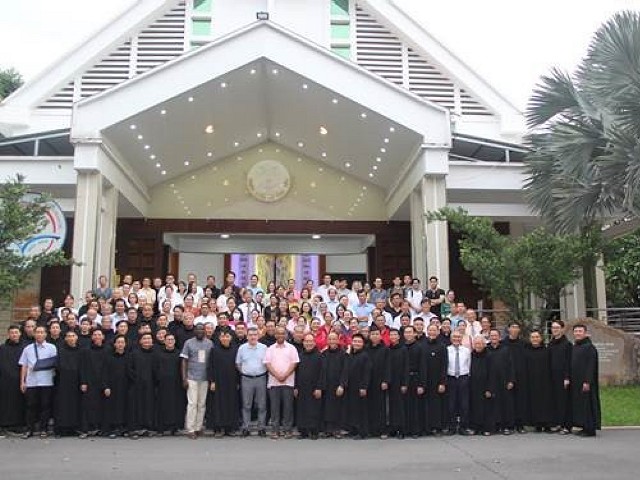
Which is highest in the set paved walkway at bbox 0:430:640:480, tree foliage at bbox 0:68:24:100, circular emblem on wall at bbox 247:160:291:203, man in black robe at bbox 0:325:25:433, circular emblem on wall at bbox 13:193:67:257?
tree foliage at bbox 0:68:24:100

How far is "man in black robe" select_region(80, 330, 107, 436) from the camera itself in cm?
1074

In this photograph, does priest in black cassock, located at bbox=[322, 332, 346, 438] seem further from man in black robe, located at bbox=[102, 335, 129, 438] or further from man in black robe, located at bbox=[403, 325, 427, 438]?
man in black robe, located at bbox=[102, 335, 129, 438]

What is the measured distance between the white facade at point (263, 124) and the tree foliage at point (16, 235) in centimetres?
316

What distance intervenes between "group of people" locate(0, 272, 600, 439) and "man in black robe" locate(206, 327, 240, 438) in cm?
2

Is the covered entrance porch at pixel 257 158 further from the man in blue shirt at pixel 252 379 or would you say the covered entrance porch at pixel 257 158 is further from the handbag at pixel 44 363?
the man in blue shirt at pixel 252 379

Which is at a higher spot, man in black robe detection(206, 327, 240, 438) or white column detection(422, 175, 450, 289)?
white column detection(422, 175, 450, 289)

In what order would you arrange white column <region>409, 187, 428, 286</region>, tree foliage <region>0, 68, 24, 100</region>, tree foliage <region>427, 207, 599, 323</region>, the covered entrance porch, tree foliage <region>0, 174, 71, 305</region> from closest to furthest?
tree foliage <region>0, 174, 71, 305</region>, tree foliage <region>427, 207, 599, 323</region>, the covered entrance porch, white column <region>409, 187, 428, 286</region>, tree foliage <region>0, 68, 24, 100</region>

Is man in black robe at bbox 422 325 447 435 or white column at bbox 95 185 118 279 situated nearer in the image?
man in black robe at bbox 422 325 447 435

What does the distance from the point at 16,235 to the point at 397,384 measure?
7.24 m

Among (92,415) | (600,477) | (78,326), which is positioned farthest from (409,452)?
(78,326)

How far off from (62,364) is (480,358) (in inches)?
257

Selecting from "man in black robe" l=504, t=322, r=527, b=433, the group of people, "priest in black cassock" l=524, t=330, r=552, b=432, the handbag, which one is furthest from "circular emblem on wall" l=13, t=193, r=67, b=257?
"priest in black cassock" l=524, t=330, r=552, b=432

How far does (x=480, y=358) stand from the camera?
1133cm

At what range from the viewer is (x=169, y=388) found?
10938mm
